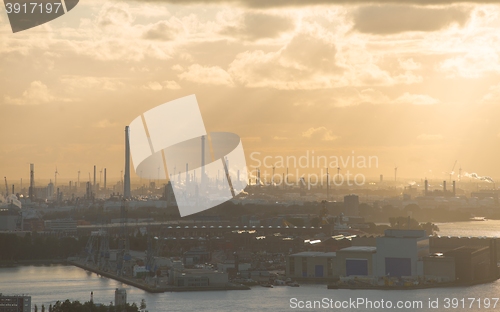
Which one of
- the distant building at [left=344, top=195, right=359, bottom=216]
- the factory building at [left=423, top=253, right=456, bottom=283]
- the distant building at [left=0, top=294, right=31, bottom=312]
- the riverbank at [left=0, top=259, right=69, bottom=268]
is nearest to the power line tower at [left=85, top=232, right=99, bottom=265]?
the riverbank at [left=0, top=259, right=69, bottom=268]

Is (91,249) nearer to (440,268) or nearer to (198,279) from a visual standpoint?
(198,279)

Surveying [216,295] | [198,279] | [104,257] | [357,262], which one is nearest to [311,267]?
[357,262]

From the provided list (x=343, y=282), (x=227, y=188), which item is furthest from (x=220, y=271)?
(x=227, y=188)

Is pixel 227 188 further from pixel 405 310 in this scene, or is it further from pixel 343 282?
pixel 405 310

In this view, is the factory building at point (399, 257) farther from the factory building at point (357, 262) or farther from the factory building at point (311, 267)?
the factory building at point (311, 267)

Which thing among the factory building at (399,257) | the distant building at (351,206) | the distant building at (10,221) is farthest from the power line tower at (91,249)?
the distant building at (351,206)

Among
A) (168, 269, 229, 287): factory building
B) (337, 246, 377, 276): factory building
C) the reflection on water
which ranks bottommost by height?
the reflection on water

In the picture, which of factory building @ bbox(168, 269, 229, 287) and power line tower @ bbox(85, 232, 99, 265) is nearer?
factory building @ bbox(168, 269, 229, 287)

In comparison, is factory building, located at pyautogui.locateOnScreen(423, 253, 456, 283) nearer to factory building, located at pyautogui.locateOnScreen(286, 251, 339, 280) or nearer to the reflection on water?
the reflection on water
